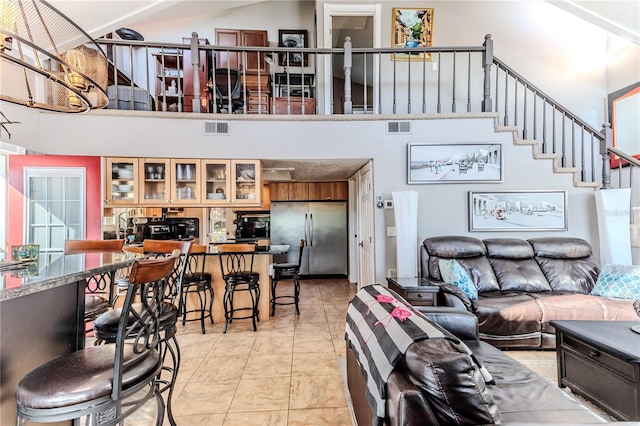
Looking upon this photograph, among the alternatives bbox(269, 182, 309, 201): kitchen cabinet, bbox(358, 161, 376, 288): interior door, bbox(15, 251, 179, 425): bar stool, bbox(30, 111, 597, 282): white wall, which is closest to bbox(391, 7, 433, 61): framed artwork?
bbox(30, 111, 597, 282): white wall

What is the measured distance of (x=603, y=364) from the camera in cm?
193

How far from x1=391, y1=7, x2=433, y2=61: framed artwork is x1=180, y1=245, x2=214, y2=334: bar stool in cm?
421

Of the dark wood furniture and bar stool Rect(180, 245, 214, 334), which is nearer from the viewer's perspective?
the dark wood furniture

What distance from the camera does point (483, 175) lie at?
389 cm

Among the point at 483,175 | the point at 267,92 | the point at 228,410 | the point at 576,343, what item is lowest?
the point at 228,410

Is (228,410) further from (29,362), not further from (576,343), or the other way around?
(576,343)

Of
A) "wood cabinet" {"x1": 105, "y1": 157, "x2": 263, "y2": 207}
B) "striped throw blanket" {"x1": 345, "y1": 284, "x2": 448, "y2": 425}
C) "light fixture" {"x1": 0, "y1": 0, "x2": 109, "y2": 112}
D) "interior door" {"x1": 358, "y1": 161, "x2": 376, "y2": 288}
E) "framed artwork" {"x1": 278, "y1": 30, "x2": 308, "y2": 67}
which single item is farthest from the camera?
"framed artwork" {"x1": 278, "y1": 30, "x2": 308, "y2": 67}

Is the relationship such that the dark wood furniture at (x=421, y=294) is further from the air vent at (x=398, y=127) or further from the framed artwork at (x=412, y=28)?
the framed artwork at (x=412, y=28)

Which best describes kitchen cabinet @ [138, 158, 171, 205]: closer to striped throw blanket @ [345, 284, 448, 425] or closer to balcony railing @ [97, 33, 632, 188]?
balcony railing @ [97, 33, 632, 188]

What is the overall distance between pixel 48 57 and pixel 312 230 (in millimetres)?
4862

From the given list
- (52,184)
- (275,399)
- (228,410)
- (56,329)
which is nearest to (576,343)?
(275,399)

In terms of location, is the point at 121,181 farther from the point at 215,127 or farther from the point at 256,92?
the point at 256,92

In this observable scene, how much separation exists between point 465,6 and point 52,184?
6455mm

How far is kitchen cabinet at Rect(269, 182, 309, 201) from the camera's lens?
646 cm
